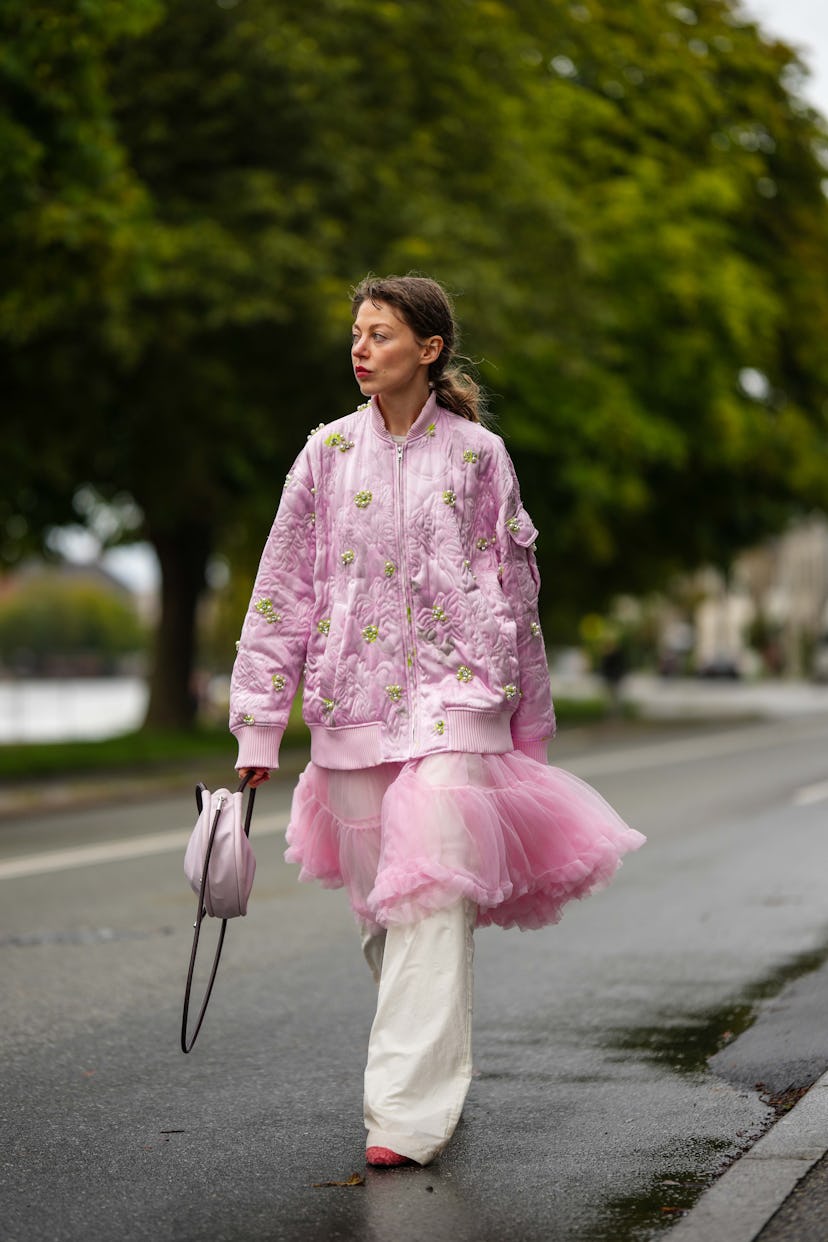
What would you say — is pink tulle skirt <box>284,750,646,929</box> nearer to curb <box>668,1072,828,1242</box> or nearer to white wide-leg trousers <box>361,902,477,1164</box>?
white wide-leg trousers <box>361,902,477,1164</box>

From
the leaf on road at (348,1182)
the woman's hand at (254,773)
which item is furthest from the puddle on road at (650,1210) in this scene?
the woman's hand at (254,773)

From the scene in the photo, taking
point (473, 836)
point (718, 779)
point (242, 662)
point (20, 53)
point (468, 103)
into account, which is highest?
point (468, 103)

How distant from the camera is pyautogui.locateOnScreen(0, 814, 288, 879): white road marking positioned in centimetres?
1115

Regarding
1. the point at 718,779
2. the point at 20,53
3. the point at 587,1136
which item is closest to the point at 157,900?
the point at 587,1136

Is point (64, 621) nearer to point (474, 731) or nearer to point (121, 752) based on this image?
point (121, 752)

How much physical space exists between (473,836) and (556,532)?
72.2 ft

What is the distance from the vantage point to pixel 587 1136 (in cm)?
481

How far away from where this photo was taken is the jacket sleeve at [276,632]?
4.65 meters

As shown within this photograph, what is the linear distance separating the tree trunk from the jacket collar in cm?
2238

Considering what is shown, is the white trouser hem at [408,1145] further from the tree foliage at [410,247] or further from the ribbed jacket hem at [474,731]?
the tree foliage at [410,247]

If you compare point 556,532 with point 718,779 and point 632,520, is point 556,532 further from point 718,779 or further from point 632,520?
point 718,779

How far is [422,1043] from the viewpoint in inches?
173

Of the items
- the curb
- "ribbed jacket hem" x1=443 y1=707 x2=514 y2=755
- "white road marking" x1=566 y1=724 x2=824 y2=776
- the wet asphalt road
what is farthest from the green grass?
the curb

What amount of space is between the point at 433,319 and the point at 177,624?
74.6ft
